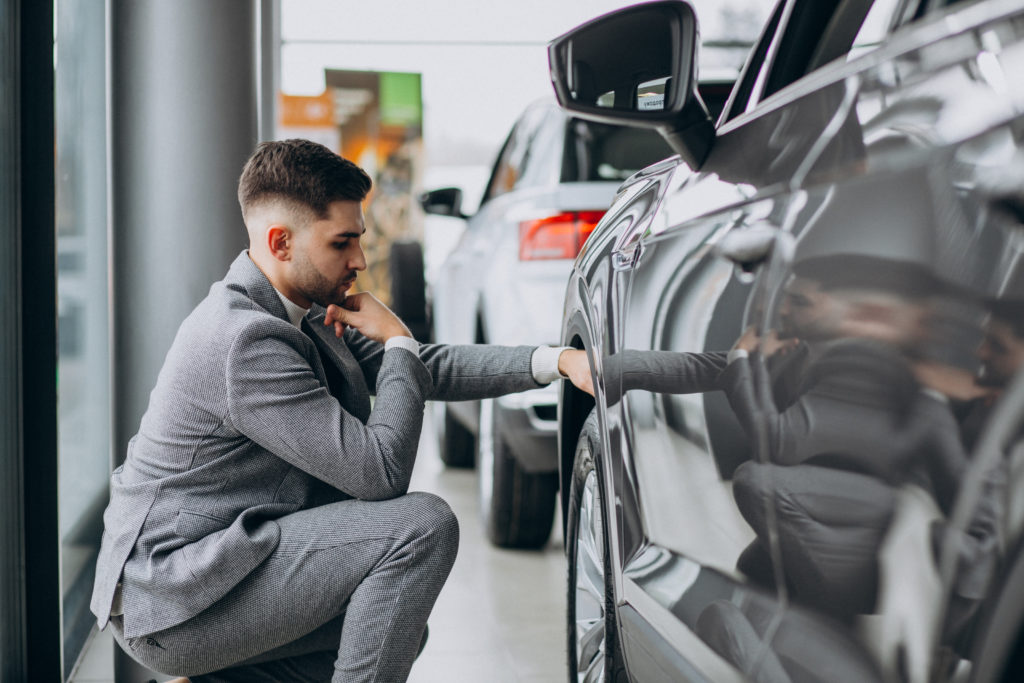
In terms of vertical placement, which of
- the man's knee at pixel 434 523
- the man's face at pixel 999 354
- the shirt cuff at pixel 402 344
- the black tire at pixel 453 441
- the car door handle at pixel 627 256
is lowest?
the black tire at pixel 453 441

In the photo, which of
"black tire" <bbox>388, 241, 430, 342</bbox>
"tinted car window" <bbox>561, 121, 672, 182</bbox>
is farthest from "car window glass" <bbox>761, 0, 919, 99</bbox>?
"black tire" <bbox>388, 241, 430, 342</bbox>

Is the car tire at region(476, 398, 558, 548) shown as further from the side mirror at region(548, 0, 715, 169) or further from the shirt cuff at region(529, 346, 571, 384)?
the side mirror at region(548, 0, 715, 169)

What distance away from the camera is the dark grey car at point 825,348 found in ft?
2.43

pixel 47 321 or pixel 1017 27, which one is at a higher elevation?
pixel 1017 27

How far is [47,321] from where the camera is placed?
2605 millimetres

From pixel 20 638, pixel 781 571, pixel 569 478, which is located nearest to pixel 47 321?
pixel 20 638

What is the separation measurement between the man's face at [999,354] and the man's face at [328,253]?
1.62 metres

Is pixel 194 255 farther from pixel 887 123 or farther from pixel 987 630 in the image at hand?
pixel 987 630

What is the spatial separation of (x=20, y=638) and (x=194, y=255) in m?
1.01

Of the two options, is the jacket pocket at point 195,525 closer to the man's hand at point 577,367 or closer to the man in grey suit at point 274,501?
the man in grey suit at point 274,501

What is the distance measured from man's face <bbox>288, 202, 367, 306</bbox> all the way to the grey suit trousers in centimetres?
44

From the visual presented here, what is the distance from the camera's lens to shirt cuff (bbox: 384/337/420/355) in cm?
227

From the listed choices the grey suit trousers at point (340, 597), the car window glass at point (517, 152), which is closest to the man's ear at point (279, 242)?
the grey suit trousers at point (340, 597)

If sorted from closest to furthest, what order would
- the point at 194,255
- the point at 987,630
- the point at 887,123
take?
the point at 987,630 → the point at 887,123 → the point at 194,255
